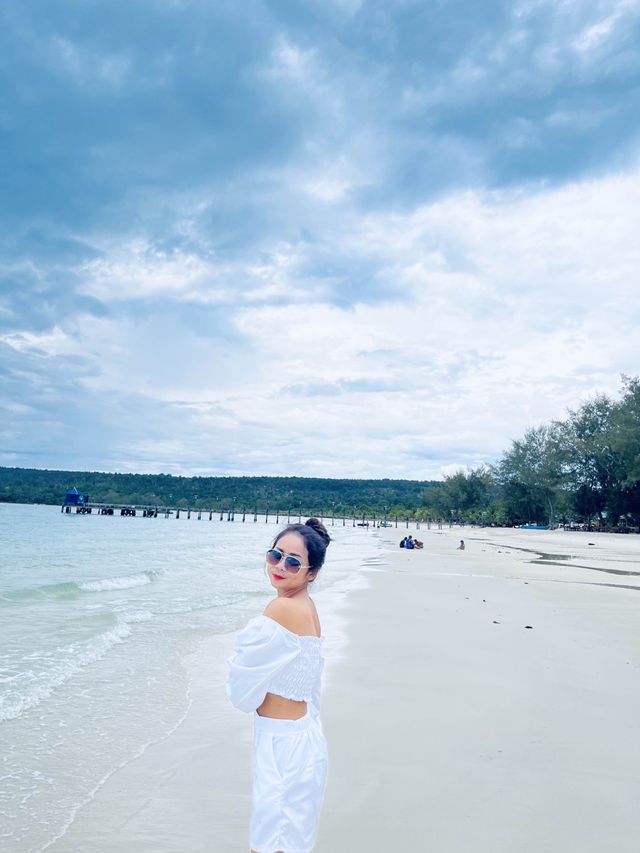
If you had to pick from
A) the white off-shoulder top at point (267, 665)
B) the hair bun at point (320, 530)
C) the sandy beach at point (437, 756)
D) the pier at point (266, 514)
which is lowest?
the sandy beach at point (437, 756)

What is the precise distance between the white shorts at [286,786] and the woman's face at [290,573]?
502 mm

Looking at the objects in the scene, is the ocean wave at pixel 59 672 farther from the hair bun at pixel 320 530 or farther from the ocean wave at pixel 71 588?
the ocean wave at pixel 71 588

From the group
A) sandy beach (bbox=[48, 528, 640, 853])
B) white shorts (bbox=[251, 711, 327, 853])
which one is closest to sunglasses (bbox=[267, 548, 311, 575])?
white shorts (bbox=[251, 711, 327, 853])

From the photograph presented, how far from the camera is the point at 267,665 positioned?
101 inches

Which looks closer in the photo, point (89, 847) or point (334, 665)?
point (89, 847)

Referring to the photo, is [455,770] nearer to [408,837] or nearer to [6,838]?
[408,837]

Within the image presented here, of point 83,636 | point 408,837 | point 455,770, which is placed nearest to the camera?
point 408,837

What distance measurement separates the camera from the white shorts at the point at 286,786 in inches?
97.6

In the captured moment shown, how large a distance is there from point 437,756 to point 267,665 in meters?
3.03

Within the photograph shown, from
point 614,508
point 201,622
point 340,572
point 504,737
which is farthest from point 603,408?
point 504,737

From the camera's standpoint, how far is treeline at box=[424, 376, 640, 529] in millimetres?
59031

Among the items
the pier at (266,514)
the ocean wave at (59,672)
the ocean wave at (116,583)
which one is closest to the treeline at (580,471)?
the pier at (266,514)

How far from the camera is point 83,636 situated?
1090cm

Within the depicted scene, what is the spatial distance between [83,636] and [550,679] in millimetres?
7236
